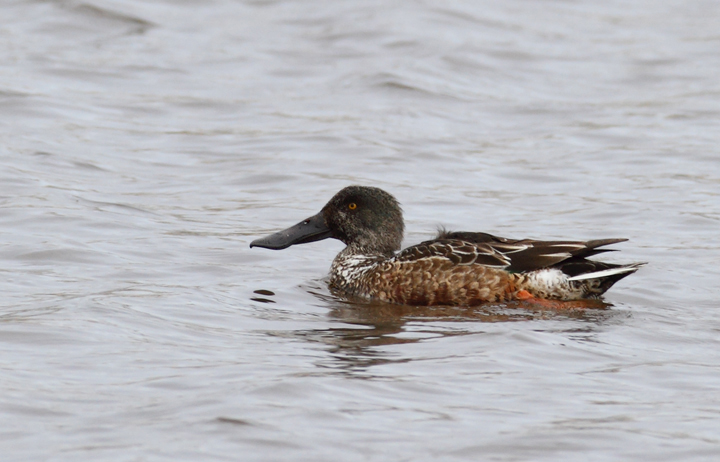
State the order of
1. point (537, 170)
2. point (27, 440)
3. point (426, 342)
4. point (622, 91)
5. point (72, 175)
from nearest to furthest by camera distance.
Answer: point (27, 440)
point (426, 342)
point (72, 175)
point (537, 170)
point (622, 91)

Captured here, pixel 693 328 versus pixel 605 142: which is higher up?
pixel 605 142

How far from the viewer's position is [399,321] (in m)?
8.45

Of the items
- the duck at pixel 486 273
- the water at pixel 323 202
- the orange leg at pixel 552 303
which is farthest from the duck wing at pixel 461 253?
the water at pixel 323 202

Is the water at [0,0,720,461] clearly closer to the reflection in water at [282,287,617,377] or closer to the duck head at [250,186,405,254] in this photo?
the reflection in water at [282,287,617,377]

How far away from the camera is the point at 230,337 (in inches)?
305

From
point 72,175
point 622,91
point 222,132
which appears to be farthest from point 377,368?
point 622,91

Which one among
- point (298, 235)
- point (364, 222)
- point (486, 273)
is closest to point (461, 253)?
point (486, 273)

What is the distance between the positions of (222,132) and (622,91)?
622 cm

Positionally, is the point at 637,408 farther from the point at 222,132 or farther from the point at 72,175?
Answer: the point at 222,132

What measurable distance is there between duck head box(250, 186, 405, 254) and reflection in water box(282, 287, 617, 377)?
635 mm

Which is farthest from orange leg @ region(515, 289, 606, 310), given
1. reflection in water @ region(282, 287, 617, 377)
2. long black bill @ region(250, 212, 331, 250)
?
long black bill @ region(250, 212, 331, 250)

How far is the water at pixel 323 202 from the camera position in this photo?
20.2ft

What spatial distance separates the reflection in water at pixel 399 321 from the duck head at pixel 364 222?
A: 25.0 inches

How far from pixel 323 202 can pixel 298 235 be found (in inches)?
95.7
